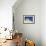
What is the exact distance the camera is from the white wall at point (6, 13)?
4.71 metres

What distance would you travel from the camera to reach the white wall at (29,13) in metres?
6.19

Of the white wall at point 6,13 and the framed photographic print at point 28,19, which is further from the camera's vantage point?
the framed photographic print at point 28,19

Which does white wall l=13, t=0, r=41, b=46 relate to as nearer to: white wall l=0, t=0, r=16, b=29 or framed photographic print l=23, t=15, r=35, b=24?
framed photographic print l=23, t=15, r=35, b=24

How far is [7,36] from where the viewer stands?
13.3 ft

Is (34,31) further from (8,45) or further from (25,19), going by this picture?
(8,45)

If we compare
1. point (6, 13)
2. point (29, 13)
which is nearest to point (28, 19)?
point (29, 13)

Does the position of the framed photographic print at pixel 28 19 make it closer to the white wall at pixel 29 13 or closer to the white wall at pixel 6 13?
the white wall at pixel 29 13

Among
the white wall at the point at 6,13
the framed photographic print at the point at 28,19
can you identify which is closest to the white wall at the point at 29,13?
the framed photographic print at the point at 28,19

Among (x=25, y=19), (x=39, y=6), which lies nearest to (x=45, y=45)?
(x=25, y=19)

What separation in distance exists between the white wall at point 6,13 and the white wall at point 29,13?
4.59 feet

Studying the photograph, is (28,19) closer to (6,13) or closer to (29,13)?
(29,13)

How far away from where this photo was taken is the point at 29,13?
6.18 meters

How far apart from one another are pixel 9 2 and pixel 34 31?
90.7 inches

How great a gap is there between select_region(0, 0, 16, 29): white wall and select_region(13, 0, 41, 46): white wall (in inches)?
55.1
